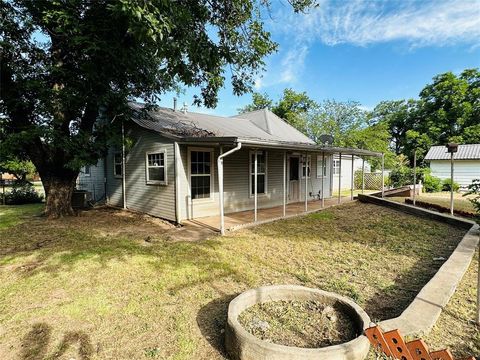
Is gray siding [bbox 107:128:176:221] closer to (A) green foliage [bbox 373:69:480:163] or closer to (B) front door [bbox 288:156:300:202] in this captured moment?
(B) front door [bbox 288:156:300:202]

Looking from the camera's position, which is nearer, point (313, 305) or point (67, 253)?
point (313, 305)

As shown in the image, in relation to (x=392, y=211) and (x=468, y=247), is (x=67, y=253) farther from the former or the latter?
(x=392, y=211)

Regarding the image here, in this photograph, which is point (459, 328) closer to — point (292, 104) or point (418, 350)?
point (418, 350)

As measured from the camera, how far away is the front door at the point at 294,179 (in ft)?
40.9

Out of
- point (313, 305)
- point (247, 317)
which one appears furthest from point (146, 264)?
point (313, 305)

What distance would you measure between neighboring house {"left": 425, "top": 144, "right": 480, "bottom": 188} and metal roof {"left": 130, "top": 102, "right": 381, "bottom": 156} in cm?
1494

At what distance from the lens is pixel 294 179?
1270 centimetres

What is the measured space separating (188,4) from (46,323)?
656 centimetres

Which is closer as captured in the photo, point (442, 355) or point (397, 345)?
point (442, 355)

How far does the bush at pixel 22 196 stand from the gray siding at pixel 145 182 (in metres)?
5.46

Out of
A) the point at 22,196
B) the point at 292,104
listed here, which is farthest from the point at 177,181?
the point at 292,104

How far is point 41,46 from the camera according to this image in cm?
809

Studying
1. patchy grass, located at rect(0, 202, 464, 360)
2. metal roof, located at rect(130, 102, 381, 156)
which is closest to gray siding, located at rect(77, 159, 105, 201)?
metal roof, located at rect(130, 102, 381, 156)

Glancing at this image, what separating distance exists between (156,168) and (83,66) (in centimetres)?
349
